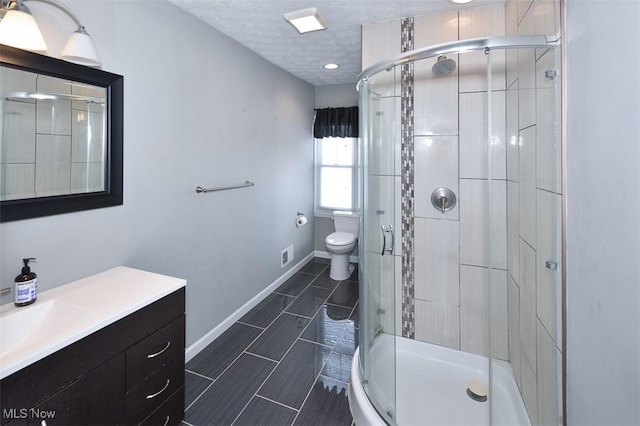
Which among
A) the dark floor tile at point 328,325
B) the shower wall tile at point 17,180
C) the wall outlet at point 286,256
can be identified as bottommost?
the dark floor tile at point 328,325

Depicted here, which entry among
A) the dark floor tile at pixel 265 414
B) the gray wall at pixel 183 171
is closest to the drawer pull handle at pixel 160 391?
the dark floor tile at pixel 265 414

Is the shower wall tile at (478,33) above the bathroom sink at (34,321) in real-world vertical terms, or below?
above

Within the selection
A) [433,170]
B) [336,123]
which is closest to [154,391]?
[433,170]

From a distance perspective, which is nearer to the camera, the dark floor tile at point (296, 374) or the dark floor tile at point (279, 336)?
the dark floor tile at point (296, 374)

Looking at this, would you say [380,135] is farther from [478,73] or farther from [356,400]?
[356,400]

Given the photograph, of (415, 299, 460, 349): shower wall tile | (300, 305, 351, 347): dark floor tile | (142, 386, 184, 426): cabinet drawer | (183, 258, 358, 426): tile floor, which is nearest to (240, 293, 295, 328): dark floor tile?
(183, 258, 358, 426): tile floor

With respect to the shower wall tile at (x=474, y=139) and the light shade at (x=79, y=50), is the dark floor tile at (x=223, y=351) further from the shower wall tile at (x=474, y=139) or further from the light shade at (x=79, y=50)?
the shower wall tile at (x=474, y=139)

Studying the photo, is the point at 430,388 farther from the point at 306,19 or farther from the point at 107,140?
the point at 306,19

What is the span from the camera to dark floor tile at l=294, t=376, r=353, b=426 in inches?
65.5

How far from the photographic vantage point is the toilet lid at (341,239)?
3533 millimetres

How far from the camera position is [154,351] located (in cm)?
141

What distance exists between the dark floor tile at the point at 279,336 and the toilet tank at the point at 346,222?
1421 mm

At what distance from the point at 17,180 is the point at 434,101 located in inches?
86.5

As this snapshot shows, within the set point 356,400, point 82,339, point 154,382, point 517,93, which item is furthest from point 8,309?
point 517,93
